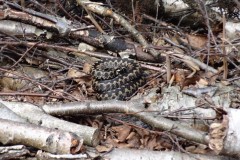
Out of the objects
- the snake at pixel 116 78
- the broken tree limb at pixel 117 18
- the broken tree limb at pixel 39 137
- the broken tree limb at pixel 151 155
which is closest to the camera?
the broken tree limb at pixel 39 137

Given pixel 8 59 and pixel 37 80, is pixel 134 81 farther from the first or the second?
pixel 8 59

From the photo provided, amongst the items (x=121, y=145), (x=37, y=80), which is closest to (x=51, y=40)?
(x=37, y=80)

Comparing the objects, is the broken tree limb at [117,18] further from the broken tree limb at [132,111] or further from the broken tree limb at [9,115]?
the broken tree limb at [9,115]

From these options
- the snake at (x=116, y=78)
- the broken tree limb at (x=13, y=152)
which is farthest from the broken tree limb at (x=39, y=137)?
the snake at (x=116, y=78)

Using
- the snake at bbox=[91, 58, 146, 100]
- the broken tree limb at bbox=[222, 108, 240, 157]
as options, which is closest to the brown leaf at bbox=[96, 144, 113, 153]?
the broken tree limb at bbox=[222, 108, 240, 157]

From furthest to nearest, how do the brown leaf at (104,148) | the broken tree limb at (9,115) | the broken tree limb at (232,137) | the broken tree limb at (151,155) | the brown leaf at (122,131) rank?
the brown leaf at (122,131) → the broken tree limb at (9,115) → the brown leaf at (104,148) → the broken tree limb at (151,155) → the broken tree limb at (232,137)

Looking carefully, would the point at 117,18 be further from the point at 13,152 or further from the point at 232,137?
the point at 232,137

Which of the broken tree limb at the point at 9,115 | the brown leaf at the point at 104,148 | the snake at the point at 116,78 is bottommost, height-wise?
the brown leaf at the point at 104,148
